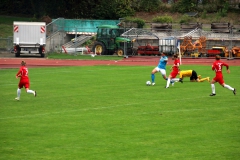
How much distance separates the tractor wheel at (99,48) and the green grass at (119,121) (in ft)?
72.0

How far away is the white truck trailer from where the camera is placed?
52369 millimetres

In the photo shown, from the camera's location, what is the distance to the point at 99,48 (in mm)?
54688

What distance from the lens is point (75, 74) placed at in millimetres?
37656

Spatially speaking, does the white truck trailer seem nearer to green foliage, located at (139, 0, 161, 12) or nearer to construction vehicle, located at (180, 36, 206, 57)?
construction vehicle, located at (180, 36, 206, 57)

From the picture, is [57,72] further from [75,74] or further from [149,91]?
[149,91]

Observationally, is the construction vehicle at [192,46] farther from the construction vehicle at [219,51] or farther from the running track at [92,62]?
the running track at [92,62]

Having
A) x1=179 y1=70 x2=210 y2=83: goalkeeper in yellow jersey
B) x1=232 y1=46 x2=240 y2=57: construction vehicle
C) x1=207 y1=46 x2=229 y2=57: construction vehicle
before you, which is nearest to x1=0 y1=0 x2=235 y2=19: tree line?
x1=207 y1=46 x2=229 y2=57: construction vehicle

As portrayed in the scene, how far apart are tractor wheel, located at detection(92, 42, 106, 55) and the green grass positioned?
2196 cm

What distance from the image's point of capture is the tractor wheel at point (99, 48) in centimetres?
5428

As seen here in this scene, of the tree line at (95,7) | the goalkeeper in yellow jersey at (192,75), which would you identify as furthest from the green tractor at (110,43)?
the goalkeeper in yellow jersey at (192,75)

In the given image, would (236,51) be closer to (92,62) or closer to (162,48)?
(162,48)

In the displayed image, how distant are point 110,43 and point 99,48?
118cm

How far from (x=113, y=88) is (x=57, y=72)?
10.5 meters

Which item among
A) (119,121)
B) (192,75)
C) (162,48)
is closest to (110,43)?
(162,48)
